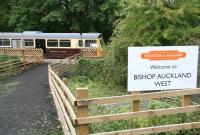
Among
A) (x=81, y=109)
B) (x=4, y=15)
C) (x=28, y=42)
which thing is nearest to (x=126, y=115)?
(x=81, y=109)

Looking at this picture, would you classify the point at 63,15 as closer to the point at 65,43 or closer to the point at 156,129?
the point at 65,43

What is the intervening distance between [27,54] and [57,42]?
579 centimetres

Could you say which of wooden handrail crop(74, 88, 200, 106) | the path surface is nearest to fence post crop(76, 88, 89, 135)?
wooden handrail crop(74, 88, 200, 106)

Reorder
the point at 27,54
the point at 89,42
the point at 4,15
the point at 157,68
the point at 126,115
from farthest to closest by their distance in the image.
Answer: the point at 4,15
the point at 89,42
the point at 27,54
the point at 157,68
the point at 126,115

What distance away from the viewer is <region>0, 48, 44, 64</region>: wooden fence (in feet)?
101

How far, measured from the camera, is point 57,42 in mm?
36781

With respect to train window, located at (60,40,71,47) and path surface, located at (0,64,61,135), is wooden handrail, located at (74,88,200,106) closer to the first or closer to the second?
path surface, located at (0,64,61,135)

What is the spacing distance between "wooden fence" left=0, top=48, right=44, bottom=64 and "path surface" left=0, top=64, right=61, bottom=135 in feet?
31.7

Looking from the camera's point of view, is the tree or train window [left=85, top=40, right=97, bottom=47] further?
the tree

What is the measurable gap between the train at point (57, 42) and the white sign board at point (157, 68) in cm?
2762

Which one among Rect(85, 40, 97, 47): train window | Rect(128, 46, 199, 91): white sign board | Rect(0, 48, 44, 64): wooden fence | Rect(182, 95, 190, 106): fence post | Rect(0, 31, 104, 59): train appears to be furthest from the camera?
Rect(0, 31, 104, 59): train

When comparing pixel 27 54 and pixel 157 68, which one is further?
pixel 27 54

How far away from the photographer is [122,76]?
19688 millimetres

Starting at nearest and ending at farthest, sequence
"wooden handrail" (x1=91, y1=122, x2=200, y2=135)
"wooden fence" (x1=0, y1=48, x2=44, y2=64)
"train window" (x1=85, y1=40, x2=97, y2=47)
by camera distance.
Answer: "wooden handrail" (x1=91, y1=122, x2=200, y2=135) < "wooden fence" (x1=0, y1=48, x2=44, y2=64) < "train window" (x1=85, y1=40, x2=97, y2=47)
